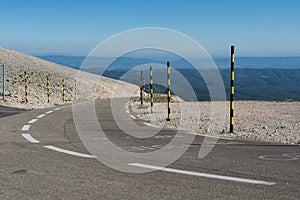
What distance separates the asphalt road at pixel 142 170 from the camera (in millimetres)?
4605

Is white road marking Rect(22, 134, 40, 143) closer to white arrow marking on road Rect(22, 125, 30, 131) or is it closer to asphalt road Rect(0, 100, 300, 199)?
asphalt road Rect(0, 100, 300, 199)

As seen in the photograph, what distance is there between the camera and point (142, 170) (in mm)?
5730

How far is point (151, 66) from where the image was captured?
17078mm

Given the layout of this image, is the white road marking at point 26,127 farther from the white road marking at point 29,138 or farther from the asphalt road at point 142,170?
the asphalt road at point 142,170

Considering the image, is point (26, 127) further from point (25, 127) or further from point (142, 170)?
point (142, 170)

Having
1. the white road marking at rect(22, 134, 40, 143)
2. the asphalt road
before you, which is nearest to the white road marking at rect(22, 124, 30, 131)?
the white road marking at rect(22, 134, 40, 143)

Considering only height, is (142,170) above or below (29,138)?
below

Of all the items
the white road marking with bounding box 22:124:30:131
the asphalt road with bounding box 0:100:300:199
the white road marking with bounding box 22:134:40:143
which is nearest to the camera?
the asphalt road with bounding box 0:100:300:199

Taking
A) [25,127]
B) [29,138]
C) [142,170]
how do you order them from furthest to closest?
[25,127], [29,138], [142,170]

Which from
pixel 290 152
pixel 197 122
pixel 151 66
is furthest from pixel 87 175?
pixel 151 66

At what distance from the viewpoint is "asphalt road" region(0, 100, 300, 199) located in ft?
15.1

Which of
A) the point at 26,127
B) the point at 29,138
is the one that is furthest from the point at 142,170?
the point at 26,127

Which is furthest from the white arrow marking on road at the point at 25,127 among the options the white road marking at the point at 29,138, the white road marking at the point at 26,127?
the white road marking at the point at 29,138

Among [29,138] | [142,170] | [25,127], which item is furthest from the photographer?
[25,127]
